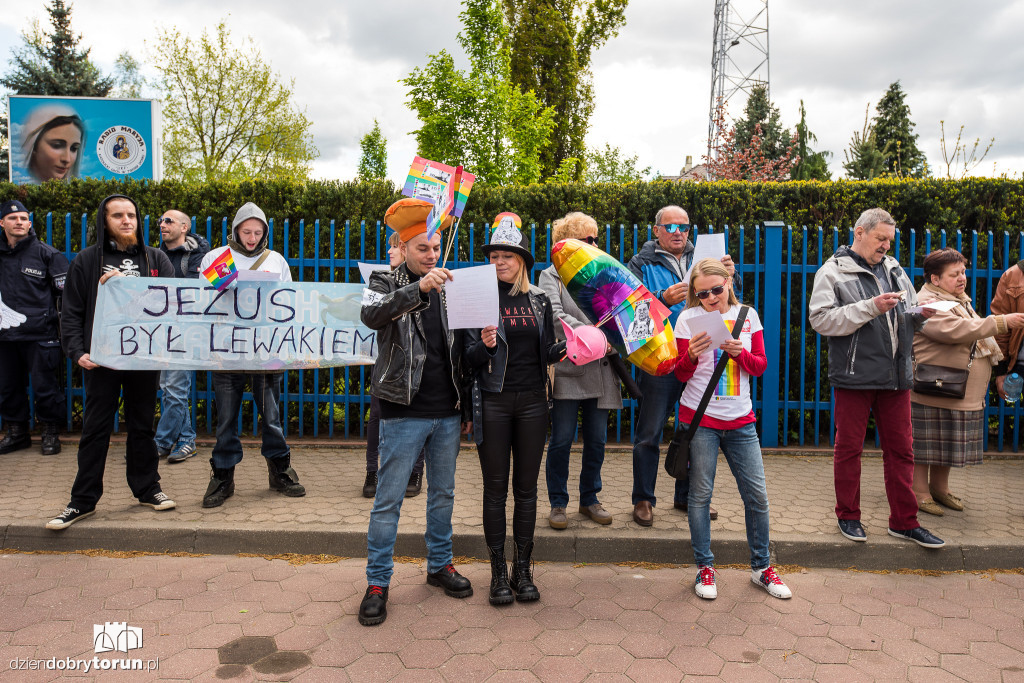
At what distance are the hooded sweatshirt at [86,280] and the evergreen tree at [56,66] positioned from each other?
2618cm

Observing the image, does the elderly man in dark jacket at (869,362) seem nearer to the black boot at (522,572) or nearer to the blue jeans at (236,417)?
the black boot at (522,572)

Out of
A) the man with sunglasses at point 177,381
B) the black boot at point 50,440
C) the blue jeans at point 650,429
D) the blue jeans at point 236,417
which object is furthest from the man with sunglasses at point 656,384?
the black boot at point 50,440

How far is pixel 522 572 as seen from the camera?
3689mm

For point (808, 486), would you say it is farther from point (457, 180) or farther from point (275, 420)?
point (275, 420)

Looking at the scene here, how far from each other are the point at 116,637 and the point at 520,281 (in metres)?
2.65

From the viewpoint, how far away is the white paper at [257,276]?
4984 millimetres

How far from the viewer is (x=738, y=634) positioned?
3.28m

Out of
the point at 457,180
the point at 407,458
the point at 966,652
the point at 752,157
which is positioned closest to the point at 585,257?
the point at 457,180

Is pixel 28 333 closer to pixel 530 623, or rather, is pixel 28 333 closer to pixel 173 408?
pixel 173 408

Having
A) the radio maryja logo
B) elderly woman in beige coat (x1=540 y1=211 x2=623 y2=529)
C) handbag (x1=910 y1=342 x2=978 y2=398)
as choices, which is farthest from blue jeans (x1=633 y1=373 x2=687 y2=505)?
the radio maryja logo

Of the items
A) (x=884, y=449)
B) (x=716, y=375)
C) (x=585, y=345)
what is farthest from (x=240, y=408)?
(x=884, y=449)

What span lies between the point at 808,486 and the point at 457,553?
302 cm

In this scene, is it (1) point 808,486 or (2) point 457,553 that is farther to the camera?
(1) point 808,486

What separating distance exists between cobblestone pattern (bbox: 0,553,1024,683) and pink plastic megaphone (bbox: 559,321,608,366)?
4.40 feet
